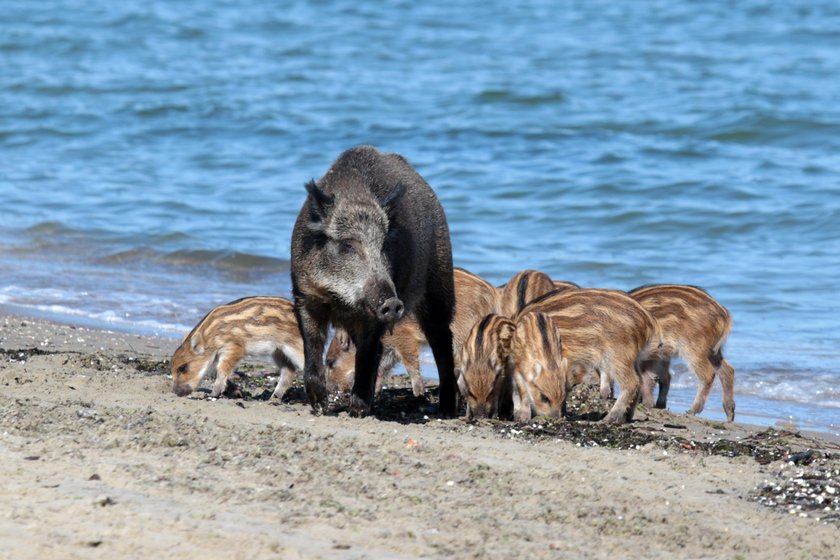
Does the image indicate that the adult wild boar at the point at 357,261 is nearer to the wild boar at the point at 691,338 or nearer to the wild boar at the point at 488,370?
the wild boar at the point at 488,370

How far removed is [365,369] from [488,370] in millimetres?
727

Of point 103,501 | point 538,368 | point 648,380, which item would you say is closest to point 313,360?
point 538,368

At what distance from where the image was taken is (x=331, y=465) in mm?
5559

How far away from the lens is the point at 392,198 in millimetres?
7113

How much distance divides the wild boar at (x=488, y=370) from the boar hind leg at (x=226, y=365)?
4.38 ft

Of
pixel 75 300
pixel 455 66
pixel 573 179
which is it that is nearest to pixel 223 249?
pixel 75 300

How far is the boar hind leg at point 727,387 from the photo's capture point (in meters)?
8.27

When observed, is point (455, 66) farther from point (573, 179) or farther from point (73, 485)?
point (73, 485)

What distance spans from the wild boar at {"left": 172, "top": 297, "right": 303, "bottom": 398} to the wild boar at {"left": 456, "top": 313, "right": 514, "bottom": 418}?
1055mm

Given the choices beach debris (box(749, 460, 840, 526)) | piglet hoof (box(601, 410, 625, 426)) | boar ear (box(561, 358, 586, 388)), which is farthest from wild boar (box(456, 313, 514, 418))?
beach debris (box(749, 460, 840, 526))

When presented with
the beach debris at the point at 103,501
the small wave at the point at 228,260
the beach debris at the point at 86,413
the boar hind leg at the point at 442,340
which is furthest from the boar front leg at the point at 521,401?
the small wave at the point at 228,260

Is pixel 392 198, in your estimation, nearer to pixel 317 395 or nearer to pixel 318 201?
pixel 318 201

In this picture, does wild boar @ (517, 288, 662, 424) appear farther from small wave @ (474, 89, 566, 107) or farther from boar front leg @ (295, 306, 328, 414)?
small wave @ (474, 89, 566, 107)

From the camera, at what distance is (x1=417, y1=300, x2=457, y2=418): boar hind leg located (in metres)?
8.05
